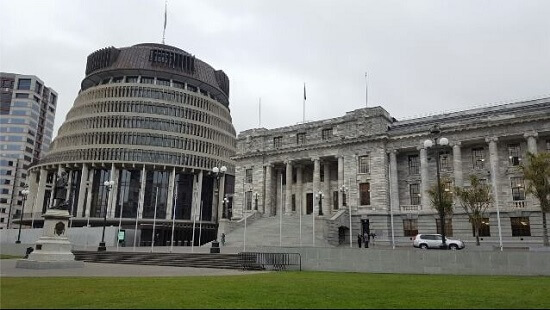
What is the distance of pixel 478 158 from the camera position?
5084cm

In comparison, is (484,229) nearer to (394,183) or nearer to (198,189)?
(394,183)

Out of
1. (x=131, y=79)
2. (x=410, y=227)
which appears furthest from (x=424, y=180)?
(x=131, y=79)

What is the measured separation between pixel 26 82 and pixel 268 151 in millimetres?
121598

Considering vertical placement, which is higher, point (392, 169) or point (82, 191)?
point (392, 169)

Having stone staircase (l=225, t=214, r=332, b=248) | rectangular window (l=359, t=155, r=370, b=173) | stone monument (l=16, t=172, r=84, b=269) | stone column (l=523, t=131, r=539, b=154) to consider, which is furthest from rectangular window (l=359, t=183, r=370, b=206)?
stone monument (l=16, t=172, r=84, b=269)

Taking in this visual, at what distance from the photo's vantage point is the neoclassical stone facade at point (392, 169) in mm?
46812

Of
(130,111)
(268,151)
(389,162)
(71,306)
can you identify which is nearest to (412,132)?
(389,162)

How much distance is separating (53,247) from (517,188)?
47.3 metres

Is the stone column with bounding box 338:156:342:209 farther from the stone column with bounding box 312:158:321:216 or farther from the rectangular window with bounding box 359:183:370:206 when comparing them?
the stone column with bounding box 312:158:321:216

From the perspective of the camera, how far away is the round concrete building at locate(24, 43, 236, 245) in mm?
84500

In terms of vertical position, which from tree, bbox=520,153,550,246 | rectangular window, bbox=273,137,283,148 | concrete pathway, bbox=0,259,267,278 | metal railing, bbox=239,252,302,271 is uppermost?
rectangular window, bbox=273,137,283,148

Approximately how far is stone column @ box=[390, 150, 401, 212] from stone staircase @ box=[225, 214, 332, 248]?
11215 mm

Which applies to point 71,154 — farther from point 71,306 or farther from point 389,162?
point 71,306

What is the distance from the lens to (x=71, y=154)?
87500mm
